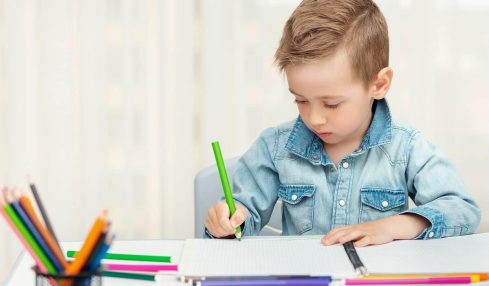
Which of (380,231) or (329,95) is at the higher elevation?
(329,95)

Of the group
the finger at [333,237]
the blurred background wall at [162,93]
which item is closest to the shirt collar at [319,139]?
the finger at [333,237]

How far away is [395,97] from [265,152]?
0.80 meters

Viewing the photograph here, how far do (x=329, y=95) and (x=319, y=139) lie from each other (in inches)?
6.0

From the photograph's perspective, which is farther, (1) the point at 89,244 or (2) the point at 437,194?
(2) the point at 437,194

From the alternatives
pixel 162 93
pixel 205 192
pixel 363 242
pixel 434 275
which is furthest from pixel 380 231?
pixel 162 93

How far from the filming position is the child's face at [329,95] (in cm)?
113

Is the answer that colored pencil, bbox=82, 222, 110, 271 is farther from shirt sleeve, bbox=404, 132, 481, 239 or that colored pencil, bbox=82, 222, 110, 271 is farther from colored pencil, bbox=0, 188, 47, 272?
shirt sleeve, bbox=404, 132, 481, 239

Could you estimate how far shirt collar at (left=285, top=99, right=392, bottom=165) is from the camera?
4.08 feet

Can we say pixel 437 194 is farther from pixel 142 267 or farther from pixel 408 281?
pixel 142 267

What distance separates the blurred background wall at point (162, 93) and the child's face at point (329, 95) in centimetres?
85

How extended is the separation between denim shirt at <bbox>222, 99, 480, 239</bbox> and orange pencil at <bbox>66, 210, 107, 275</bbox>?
531 millimetres

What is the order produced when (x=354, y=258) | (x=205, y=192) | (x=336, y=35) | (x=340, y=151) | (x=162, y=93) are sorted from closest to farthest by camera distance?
(x=354, y=258) < (x=336, y=35) < (x=340, y=151) < (x=205, y=192) < (x=162, y=93)

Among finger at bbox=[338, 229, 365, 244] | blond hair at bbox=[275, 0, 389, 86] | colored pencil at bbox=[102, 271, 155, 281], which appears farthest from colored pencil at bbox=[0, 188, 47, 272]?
blond hair at bbox=[275, 0, 389, 86]

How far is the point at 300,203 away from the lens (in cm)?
129
